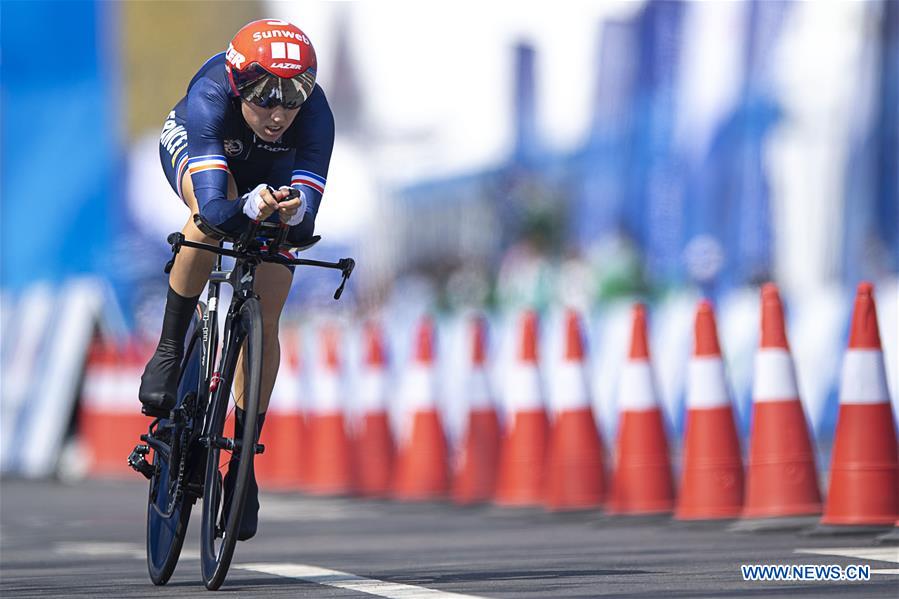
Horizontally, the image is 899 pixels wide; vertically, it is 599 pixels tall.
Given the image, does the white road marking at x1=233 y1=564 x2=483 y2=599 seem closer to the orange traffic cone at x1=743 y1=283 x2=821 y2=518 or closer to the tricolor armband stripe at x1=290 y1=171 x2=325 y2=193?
the tricolor armband stripe at x1=290 y1=171 x2=325 y2=193

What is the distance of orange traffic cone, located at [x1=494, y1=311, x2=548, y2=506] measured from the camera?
39.9 ft

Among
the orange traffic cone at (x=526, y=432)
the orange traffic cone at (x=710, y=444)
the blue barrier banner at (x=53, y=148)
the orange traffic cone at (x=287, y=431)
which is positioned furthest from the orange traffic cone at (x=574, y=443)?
the blue barrier banner at (x=53, y=148)

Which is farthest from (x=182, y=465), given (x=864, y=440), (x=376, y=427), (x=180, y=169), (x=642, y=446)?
(x=376, y=427)

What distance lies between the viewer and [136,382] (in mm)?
19688

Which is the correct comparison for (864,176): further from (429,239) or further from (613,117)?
(429,239)

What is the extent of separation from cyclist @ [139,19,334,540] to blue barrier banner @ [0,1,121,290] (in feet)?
92.8

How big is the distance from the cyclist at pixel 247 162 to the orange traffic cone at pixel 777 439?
112 inches

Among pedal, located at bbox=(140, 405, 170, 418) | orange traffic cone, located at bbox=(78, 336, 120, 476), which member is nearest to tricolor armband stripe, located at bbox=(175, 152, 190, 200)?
pedal, located at bbox=(140, 405, 170, 418)

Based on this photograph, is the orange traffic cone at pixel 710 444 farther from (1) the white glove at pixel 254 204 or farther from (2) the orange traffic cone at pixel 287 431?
(2) the orange traffic cone at pixel 287 431

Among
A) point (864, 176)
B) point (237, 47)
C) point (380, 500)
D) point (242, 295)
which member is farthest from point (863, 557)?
point (864, 176)

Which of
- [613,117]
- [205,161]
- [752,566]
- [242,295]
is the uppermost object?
[613,117]

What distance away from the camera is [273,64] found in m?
6.86

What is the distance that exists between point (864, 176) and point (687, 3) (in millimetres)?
7080

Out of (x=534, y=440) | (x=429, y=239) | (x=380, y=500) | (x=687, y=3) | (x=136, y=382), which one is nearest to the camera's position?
(x=534, y=440)
